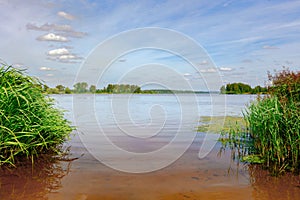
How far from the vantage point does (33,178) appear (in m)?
3.99

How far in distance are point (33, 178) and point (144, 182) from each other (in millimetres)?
1727

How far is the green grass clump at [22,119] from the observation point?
13.9ft

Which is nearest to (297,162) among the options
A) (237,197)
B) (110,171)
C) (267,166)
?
(267,166)

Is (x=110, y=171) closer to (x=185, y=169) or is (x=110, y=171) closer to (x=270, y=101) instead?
(x=185, y=169)

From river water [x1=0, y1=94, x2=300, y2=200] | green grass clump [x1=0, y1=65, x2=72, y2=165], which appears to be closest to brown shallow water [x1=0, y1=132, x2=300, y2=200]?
river water [x1=0, y1=94, x2=300, y2=200]

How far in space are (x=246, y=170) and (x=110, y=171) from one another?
7.86ft

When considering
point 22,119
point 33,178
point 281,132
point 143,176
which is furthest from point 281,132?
point 22,119

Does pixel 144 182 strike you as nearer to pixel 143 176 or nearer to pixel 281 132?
pixel 143 176

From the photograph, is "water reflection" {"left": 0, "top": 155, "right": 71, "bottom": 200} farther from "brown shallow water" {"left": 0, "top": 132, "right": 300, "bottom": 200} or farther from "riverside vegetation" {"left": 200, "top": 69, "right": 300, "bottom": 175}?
"riverside vegetation" {"left": 200, "top": 69, "right": 300, "bottom": 175}

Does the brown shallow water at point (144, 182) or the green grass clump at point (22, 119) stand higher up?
the green grass clump at point (22, 119)

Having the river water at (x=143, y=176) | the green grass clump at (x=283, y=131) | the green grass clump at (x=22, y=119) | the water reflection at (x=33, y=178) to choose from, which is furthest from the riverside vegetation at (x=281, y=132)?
the green grass clump at (x=22, y=119)

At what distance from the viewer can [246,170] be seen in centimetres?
455

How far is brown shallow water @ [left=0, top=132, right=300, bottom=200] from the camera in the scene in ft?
11.4

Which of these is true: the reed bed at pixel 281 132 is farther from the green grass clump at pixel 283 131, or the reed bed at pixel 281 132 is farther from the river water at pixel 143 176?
the river water at pixel 143 176
